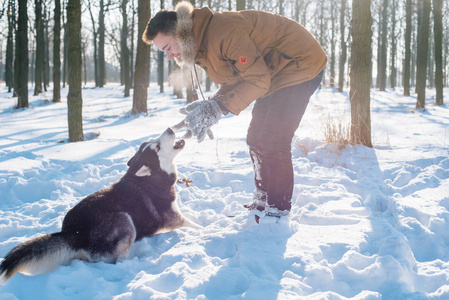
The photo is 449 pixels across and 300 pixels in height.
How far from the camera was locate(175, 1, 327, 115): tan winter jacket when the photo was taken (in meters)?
2.72

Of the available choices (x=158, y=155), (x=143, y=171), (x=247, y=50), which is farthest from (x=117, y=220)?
(x=247, y=50)

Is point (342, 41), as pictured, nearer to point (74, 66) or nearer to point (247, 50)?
point (74, 66)

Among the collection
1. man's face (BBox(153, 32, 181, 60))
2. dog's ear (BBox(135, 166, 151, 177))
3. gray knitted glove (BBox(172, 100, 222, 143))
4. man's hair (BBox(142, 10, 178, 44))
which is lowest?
dog's ear (BBox(135, 166, 151, 177))

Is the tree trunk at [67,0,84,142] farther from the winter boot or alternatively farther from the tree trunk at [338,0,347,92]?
the tree trunk at [338,0,347,92]

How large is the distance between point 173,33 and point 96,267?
2.07 metres

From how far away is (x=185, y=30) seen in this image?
283cm

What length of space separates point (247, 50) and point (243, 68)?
15 centimetres

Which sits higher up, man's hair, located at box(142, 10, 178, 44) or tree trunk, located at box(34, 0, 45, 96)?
tree trunk, located at box(34, 0, 45, 96)

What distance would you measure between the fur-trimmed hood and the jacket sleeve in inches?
11.4

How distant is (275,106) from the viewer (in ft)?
10.2

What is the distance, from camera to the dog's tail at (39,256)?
2.24 meters

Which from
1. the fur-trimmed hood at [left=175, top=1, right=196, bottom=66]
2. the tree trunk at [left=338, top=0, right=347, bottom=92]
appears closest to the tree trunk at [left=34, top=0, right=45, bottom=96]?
the tree trunk at [left=338, top=0, right=347, bottom=92]

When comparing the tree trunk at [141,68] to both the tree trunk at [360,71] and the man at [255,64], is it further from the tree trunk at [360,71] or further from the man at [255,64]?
the man at [255,64]

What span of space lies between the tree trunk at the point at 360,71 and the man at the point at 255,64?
334 cm
